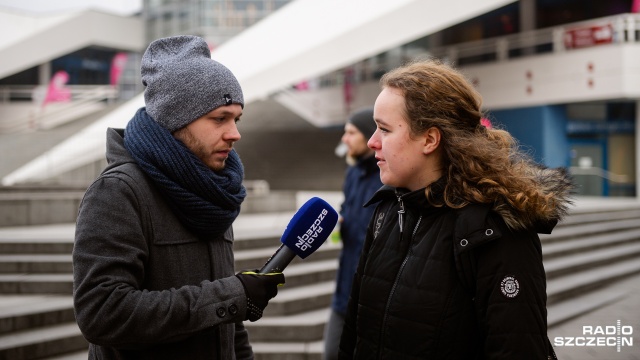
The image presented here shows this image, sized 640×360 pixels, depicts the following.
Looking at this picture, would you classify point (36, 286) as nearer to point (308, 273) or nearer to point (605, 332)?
point (308, 273)

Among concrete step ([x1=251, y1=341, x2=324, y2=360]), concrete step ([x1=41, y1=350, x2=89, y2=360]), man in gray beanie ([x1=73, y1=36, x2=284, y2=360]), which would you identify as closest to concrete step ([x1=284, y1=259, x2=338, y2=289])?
concrete step ([x1=251, y1=341, x2=324, y2=360])

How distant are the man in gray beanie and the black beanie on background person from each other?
6.85 ft

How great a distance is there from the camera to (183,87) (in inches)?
77.1

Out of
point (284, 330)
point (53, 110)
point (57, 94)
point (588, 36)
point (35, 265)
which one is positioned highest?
point (588, 36)

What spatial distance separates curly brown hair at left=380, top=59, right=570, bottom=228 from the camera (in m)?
1.82

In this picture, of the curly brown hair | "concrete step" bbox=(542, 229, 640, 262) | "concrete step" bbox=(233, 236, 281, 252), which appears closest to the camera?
the curly brown hair

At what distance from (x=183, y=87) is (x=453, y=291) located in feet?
3.61

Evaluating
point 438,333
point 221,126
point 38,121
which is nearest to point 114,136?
point 221,126

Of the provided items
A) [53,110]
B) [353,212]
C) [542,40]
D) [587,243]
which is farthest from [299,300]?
[53,110]

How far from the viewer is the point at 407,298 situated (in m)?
1.84

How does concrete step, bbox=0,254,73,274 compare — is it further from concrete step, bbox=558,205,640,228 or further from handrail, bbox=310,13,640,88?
handrail, bbox=310,13,640,88

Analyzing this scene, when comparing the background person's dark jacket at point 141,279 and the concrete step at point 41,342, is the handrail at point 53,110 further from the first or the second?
the background person's dark jacket at point 141,279

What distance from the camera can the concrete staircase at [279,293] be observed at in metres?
4.75

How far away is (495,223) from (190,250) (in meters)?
1.00
